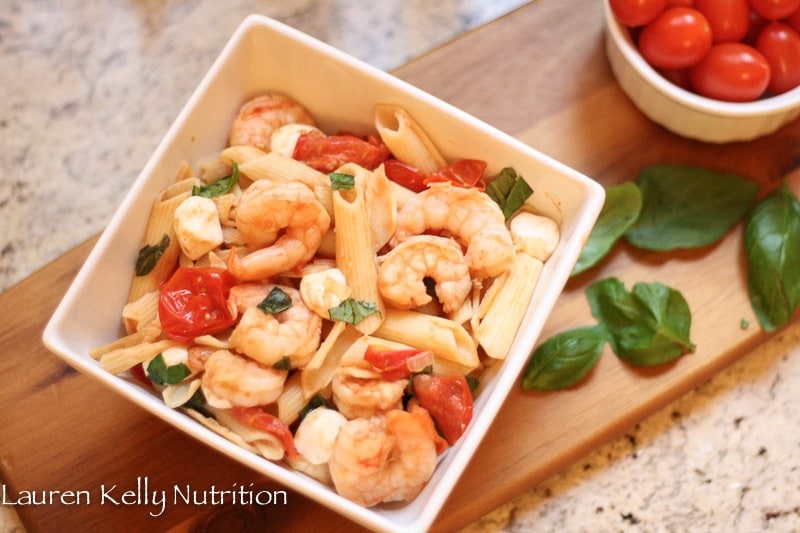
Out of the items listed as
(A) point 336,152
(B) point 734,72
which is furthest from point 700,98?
(A) point 336,152

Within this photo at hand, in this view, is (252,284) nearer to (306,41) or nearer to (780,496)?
(306,41)

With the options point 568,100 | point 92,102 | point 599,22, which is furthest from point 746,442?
point 92,102

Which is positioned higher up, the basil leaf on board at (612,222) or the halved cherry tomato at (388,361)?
the halved cherry tomato at (388,361)

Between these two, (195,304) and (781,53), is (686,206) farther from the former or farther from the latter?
(195,304)

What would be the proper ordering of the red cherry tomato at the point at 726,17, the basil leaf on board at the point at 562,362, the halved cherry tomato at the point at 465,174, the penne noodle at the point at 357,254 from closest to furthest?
the penne noodle at the point at 357,254 < the halved cherry tomato at the point at 465,174 < the basil leaf on board at the point at 562,362 < the red cherry tomato at the point at 726,17

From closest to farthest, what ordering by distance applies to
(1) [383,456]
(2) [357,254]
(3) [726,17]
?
(1) [383,456] → (2) [357,254] → (3) [726,17]

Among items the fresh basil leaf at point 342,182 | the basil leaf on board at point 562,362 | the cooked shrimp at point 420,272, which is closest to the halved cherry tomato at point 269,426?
the cooked shrimp at point 420,272

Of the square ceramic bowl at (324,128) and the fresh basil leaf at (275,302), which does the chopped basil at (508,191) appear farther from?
the fresh basil leaf at (275,302)
